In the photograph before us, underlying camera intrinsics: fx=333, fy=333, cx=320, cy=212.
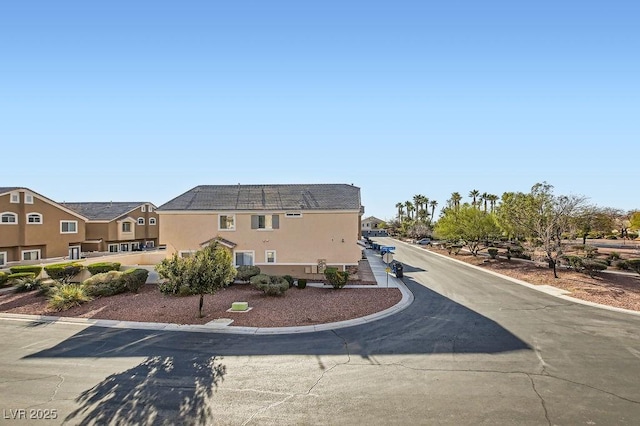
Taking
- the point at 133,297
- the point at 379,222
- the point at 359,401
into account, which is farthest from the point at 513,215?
the point at 379,222

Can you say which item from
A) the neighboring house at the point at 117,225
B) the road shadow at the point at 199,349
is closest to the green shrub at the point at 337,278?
the road shadow at the point at 199,349

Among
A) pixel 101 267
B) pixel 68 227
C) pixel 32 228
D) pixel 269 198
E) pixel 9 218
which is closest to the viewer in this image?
pixel 101 267

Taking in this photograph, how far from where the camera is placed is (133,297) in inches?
866

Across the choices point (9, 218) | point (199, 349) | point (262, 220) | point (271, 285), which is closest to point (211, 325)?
point (199, 349)

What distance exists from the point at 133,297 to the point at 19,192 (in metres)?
22.9

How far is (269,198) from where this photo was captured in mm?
29766

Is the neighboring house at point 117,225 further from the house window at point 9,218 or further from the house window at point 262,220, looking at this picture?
the house window at point 262,220

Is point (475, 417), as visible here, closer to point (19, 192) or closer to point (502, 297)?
point (502, 297)

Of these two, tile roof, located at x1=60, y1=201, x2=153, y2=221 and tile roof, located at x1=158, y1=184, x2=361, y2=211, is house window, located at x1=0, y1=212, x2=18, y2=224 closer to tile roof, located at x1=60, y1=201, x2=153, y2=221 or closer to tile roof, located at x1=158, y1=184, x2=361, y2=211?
tile roof, located at x1=60, y1=201, x2=153, y2=221

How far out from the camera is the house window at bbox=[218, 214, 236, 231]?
28141mm

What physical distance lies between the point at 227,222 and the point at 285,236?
5.12 m

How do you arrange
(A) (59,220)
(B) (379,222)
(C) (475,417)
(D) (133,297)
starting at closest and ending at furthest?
(C) (475,417), (D) (133,297), (A) (59,220), (B) (379,222)

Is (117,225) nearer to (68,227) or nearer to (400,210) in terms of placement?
(68,227)

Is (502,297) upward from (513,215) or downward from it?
downward
